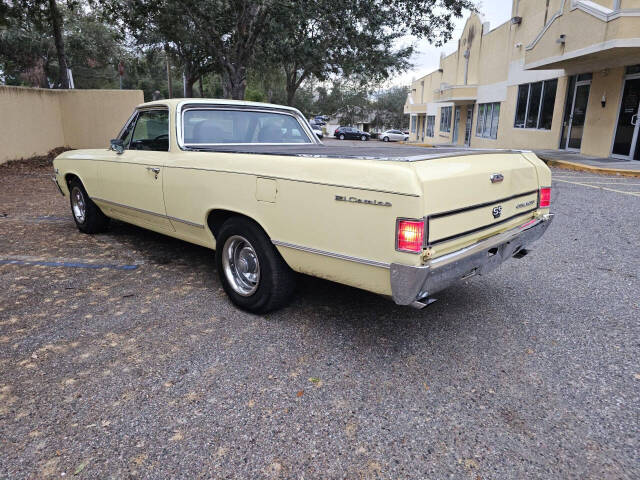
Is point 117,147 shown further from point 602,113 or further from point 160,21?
point 602,113

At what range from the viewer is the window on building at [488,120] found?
24.7 meters

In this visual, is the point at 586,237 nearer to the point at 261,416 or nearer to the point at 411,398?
the point at 411,398

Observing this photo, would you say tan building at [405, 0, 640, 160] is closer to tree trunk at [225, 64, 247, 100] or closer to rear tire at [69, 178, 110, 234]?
tree trunk at [225, 64, 247, 100]

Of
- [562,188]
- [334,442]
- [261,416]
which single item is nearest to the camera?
[334,442]

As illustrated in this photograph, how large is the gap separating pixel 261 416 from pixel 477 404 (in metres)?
1.18

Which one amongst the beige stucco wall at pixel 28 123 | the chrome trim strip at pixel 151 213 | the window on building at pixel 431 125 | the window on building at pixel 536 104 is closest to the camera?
the chrome trim strip at pixel 151 213

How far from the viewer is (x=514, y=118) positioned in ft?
72.6

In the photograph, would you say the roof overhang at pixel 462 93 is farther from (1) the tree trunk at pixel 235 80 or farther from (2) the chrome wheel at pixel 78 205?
(2) the chrome wheel at pixel 78 205

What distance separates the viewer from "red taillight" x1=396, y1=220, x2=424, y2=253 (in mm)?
2447

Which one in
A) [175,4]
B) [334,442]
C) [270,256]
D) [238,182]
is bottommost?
[334,442]

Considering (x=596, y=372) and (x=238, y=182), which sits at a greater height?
(x=238, y=182)

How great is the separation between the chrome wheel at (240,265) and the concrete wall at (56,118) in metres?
11.9

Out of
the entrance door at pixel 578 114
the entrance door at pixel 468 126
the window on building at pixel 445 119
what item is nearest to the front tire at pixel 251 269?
the entrance door at pixel 578 114

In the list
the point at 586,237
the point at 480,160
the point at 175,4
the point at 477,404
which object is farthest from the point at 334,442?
the point at 175,4
